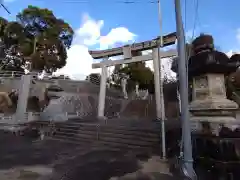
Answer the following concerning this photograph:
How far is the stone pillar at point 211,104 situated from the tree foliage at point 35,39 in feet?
83.3

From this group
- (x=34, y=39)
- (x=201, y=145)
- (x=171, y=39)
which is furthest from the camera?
(x=34, y=39)

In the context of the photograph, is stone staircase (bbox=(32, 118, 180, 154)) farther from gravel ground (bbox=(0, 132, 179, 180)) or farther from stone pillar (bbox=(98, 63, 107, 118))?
stone pillar (bbox=(98, 63, 107, 118))

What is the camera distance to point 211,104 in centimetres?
625

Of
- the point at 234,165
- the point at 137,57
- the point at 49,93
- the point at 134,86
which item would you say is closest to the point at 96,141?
the point at 234,165

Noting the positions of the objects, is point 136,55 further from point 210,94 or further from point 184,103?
point 184,103

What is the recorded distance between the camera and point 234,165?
579 centimetres

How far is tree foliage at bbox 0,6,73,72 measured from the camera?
28875mm

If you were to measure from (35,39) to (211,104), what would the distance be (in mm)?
27948

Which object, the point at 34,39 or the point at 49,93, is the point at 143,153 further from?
the point at 34,39

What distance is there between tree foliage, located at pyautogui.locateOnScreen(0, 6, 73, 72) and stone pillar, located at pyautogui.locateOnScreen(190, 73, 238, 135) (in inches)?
999

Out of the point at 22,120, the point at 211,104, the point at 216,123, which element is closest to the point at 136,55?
the point at 22,120

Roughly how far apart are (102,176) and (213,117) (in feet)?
11.8

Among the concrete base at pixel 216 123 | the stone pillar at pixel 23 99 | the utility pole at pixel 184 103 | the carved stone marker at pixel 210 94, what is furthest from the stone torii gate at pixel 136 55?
the utility pole at pixel 184 103

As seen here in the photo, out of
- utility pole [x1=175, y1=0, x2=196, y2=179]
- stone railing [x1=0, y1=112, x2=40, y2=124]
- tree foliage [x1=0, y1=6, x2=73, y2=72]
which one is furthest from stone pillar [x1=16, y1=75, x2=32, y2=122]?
utility pole [x1=175, y1=0, x2=196, y2=179]
